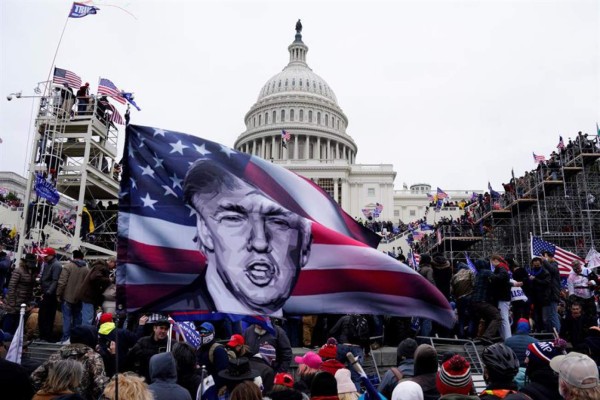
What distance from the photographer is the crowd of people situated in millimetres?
3873

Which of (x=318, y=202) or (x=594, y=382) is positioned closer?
(x=594, y=382)

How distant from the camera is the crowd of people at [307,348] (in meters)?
3.87

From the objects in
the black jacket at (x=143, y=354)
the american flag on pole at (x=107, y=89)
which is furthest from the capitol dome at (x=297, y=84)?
the black jacket at (x=143, y=354)

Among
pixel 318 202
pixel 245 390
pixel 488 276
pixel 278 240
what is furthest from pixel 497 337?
pixel 245 390

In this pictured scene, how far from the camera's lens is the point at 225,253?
4762mm

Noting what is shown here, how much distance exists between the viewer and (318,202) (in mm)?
5570

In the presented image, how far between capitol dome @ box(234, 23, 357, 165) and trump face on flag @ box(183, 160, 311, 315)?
80989 mm

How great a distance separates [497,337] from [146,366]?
5.67 m

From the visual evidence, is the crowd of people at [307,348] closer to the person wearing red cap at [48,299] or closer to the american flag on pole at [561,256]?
the person wearing red cap at [48,299]

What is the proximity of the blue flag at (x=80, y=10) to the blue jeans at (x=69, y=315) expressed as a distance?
54.6 feet

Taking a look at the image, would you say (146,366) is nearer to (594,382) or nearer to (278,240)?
(278,240)

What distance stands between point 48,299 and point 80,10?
1677cm

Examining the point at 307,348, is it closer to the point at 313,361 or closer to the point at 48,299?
the point at 313,361

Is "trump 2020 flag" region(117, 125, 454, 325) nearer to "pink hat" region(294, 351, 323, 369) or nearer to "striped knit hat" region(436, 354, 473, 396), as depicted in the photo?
"striped knit hat" region(436, 354, 473, 396)
